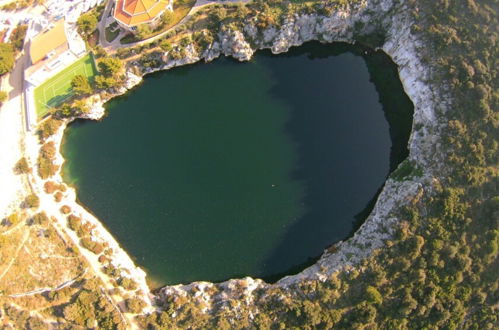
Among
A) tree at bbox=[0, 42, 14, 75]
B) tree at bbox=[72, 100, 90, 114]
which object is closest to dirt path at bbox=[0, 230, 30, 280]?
tree at bbox=[72, 100, 90, 114]

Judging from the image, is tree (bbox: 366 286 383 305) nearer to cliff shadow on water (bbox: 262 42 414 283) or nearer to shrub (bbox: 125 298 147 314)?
cliff shadow on water (bbox: 262 42 414 283)

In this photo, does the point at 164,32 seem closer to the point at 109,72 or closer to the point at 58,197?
the point at 109,72

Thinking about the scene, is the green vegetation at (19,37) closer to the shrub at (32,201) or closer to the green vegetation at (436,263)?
the shrub at (32,201)

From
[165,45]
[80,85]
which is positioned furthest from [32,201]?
[165,45]

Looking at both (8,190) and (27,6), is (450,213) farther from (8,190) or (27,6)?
(27,6)

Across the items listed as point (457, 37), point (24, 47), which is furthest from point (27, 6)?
point (457, 37)

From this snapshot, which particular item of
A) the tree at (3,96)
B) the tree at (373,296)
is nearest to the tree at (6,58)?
the tree at (3,96)
